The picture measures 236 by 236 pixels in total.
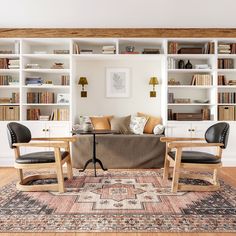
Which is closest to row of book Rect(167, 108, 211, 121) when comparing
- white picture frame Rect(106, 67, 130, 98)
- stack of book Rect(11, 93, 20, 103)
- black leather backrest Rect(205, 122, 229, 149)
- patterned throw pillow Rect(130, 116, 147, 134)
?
patterned throw pillow Rect(130, 116, 147, 134)

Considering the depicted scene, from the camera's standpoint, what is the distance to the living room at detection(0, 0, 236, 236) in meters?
3.92

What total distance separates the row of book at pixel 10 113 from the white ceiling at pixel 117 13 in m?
1.59

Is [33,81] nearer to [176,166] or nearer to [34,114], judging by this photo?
[34,114]

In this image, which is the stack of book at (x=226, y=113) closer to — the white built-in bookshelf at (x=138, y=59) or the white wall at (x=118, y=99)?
the white built-in bookshelf at (x=138, y=59)

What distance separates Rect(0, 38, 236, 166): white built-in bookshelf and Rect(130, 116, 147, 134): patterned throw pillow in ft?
1.41

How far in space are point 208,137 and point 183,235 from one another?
209 cm

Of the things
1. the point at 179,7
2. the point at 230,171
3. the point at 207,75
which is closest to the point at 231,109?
the point at 207,75

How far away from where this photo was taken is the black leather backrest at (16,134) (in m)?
4.05

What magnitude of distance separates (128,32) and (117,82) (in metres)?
1.19

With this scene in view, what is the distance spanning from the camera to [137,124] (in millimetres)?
6012

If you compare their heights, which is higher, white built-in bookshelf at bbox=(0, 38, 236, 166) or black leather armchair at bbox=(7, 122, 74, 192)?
white built-in bookshelf at bbox=(0, 38, 236, 166)

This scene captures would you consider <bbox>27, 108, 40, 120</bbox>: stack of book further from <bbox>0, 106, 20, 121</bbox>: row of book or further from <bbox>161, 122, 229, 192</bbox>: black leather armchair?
<bbox>161, 122, 229, 192</bbox>: black leather armchair

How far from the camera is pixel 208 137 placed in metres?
4.36

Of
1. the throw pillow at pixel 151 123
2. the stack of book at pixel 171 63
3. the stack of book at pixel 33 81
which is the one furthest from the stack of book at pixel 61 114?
the stack of book at pixel 171 63
